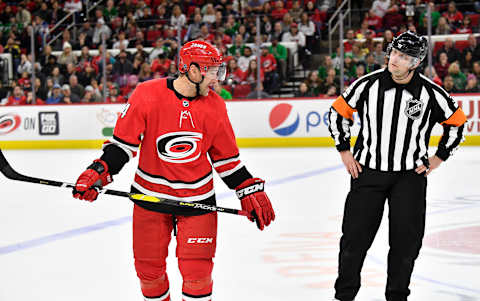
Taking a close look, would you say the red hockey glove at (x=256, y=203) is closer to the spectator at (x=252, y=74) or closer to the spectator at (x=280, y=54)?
the spectator at (x=252, y=74)

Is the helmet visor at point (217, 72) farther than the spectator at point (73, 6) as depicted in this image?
No

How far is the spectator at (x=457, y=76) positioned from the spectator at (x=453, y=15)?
1.01 m

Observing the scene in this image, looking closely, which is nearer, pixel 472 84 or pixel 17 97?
pixel 472 84

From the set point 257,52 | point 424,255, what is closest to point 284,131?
point 257,52

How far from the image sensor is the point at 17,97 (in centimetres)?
1275

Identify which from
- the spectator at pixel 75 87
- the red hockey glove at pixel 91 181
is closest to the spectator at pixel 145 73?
the spectator at pixel 75 87

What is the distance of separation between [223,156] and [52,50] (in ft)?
36.1

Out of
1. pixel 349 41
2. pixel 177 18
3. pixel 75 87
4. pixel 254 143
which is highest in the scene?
pixel 177 18

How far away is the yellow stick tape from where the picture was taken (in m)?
11.2

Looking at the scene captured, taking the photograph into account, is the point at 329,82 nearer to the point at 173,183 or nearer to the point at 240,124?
the point at 240,124

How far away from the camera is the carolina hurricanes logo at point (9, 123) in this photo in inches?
501

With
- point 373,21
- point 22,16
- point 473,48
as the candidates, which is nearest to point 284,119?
point 373,21

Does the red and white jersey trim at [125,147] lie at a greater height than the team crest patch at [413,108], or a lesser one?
lesser

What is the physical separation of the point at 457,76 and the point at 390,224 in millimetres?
8371
